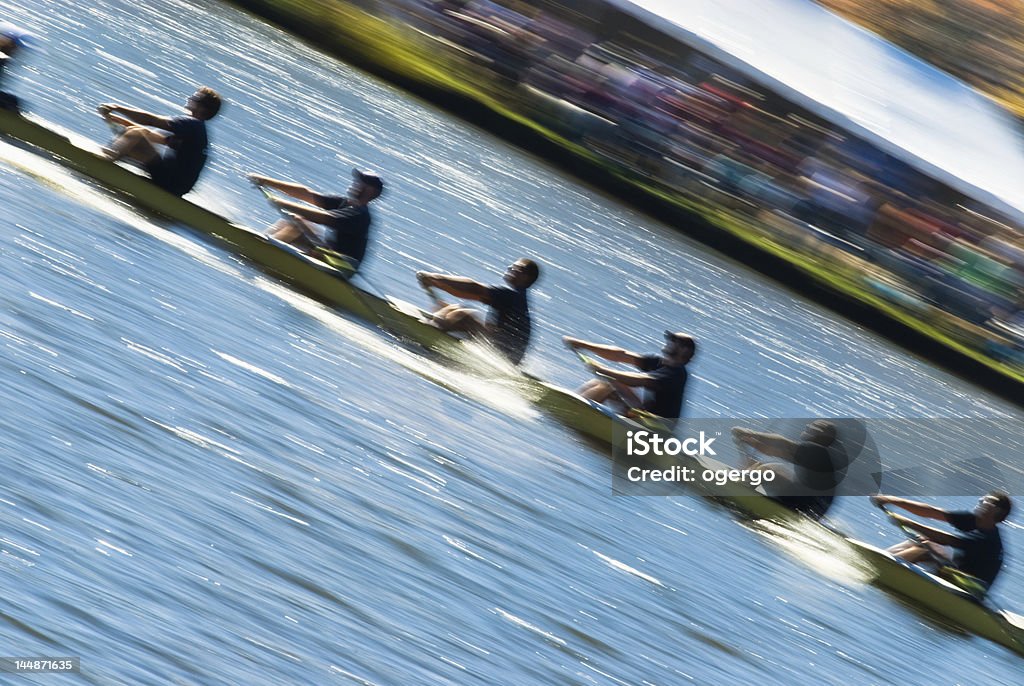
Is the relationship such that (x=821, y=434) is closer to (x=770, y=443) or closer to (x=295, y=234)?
(x=770, y=443)

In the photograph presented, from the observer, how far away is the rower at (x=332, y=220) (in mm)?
13523

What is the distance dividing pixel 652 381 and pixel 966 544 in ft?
10.4

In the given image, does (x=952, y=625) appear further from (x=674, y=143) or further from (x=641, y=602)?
(x=674, y=143)

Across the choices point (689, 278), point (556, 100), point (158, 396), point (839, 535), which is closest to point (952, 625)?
point (839, 535)

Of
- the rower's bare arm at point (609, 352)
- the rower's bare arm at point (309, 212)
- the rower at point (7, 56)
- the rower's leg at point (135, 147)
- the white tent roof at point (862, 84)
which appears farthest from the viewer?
the white tent roof at point (862, 84)

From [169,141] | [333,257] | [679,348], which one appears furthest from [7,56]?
[679,348]

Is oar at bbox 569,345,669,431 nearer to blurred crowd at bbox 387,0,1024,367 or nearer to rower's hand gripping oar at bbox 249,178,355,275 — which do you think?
rower's hand gripping oar at bbox 249,178,355,275

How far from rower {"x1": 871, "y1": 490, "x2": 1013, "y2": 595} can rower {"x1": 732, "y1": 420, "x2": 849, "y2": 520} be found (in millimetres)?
754

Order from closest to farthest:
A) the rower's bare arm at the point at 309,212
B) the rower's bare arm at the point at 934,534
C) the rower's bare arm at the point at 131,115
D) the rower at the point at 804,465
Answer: the rower at the point at 804,465, the rower's bare arm at the point at 934,534, the rower's bare arm at the point at 309,212, the rower's bare arm at the point at 131,115

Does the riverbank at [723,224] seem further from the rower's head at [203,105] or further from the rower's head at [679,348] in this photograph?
the rower's head at [679,348]

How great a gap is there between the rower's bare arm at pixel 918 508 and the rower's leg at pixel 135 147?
25.3 ft

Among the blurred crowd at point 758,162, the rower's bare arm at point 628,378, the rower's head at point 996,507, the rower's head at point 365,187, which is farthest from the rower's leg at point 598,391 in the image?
the blurred crowd at point 758,162

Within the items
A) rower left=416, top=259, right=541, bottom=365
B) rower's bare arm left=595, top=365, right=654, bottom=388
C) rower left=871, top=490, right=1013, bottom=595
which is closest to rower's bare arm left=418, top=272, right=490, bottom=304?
rower left=416, top=259, right=541, bottom=365

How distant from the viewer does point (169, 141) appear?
45.4 feet
